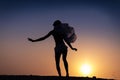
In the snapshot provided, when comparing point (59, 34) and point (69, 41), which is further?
point (69, 41)

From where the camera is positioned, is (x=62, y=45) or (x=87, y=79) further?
(x=87, y=79)

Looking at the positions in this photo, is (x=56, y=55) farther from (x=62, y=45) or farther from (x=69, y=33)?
(x=69, y=33)

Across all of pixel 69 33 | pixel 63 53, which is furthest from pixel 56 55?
pixel 69 33

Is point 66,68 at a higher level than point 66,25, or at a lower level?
lower

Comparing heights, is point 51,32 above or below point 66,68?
above

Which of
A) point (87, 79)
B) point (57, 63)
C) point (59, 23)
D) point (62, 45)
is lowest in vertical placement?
point (87, 79)

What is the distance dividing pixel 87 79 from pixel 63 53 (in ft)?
7.77

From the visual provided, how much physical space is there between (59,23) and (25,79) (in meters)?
3.64

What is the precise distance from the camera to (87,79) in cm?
1564

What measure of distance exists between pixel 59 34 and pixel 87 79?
3257mm

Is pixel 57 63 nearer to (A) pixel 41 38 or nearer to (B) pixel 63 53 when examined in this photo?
(B) pixel 63 53

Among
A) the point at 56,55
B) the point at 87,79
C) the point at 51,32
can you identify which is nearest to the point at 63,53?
the point at 56,55

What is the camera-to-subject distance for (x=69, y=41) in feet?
50.8

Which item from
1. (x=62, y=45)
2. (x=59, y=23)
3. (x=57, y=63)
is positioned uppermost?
(x=59, y=23)
